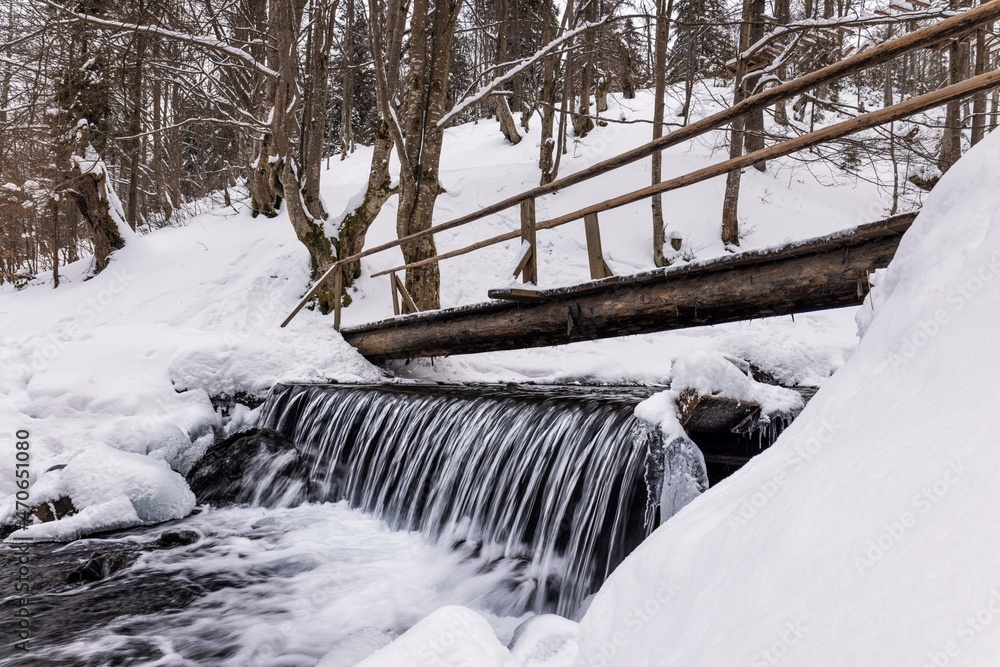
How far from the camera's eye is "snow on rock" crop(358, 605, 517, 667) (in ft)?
5.74

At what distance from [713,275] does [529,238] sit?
6.25ft

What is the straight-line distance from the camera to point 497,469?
471 cm

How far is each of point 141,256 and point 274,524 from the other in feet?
34.0

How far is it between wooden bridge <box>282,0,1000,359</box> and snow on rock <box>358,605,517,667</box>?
2711mm

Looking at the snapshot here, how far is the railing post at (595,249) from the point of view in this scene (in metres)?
5.29

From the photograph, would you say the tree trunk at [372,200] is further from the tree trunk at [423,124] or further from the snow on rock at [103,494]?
the snow on rock at [103,494]

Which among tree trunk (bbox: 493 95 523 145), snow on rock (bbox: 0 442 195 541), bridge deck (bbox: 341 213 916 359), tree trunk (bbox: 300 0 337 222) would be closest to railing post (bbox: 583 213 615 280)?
bridge deck (bbox: 341 213 916 359)

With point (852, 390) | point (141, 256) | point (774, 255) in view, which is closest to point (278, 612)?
point (852, 390)

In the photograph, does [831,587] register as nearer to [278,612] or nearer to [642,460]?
[642,460]

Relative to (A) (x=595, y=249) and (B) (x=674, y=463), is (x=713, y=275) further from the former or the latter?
(B) (x=674, y=463)

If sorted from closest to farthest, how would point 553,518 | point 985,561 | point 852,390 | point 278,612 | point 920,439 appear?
point 985,561 < point 920,439 < point 852,390 < point 278,612 < point 553,518

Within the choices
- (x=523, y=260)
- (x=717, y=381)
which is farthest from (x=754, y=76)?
(x=717, y=381)

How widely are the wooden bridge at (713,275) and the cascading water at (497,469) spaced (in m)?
0.64

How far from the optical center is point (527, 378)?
28.6ft
